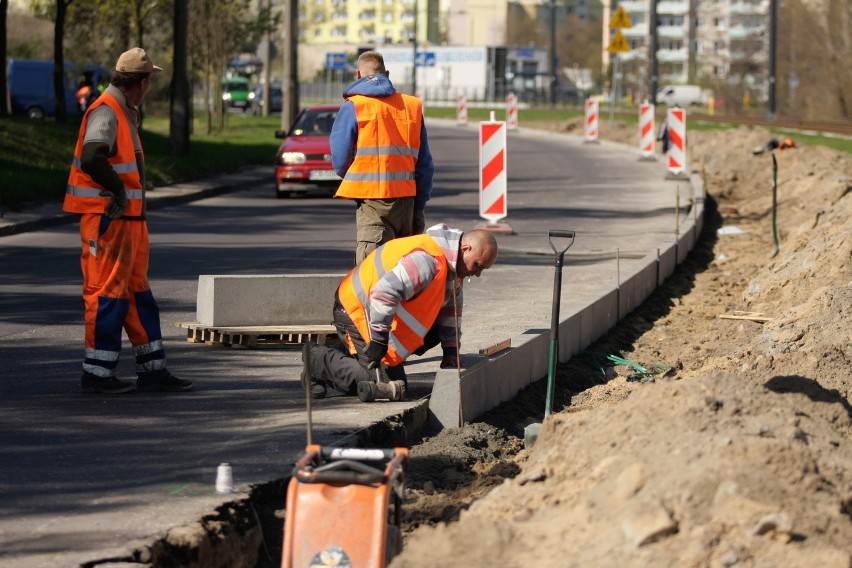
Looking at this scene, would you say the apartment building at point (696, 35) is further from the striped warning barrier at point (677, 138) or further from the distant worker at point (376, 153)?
the distant worker at point (376, 153)

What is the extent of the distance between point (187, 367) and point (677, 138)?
19.0 m

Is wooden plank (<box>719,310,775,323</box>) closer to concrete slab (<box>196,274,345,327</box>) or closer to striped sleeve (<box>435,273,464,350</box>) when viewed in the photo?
concrete slab (<box>196,274,345,327</box>)

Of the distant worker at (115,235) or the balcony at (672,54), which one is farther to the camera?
the balcony at (672,54)

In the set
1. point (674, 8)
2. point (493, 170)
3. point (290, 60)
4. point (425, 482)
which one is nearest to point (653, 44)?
point (290, 60)

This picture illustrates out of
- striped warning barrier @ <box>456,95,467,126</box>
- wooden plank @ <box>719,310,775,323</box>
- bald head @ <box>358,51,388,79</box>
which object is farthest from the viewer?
striped warning barrier @ <box>456,95,467,126</box>

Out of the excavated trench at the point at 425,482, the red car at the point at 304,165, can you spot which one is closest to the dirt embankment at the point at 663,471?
the excavated trench at the point at 425,482

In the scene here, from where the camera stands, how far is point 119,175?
8.47 metres

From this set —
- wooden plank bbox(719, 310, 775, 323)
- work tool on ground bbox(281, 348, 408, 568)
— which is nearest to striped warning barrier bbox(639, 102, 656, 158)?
wooden plank bbox(719, 310, 775, 323)

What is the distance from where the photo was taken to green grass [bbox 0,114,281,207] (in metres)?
21.6

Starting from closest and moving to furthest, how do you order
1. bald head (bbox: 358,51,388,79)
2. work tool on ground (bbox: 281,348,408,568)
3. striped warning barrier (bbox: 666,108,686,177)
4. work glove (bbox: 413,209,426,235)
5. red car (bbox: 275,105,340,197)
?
work tool on ground (bbox: 281,348,408,568) → bald head (bbox: 358,51,388,79) → work glove (bbox: 413,209,426,235) → red car (bbox: 275,105,340,197) → striped warning barrier (bbox: 666,108,686,177)

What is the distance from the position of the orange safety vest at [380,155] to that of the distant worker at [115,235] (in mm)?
1546

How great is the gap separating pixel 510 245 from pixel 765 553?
12.4 meters

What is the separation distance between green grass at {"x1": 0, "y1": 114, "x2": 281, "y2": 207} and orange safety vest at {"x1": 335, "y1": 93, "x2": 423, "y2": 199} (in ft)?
38.9

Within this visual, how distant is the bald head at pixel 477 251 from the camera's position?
25.2 ft
